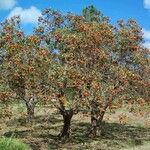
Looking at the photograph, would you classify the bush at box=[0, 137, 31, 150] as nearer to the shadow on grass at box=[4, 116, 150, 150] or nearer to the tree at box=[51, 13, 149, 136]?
the tree at box=[51, 13, 149, 136]

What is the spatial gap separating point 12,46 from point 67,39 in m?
3.96

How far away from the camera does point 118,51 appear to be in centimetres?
3903

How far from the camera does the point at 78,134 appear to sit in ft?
137

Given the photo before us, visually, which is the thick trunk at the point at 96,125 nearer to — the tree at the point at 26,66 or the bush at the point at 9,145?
the tree at the point at 26,66

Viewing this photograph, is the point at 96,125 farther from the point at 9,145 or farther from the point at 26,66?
the point at 9,145

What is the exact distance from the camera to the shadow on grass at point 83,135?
37.7 meters

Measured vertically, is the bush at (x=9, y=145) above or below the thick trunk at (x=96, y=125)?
below

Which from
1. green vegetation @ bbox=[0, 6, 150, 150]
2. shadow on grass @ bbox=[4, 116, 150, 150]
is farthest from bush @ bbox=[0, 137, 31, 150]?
shadow on grass @ bbox=[4, 116, 150, 150]

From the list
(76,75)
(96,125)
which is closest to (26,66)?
(76,75)

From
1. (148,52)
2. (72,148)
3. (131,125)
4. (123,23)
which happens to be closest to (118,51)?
(123,23)

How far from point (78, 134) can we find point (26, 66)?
1030cm

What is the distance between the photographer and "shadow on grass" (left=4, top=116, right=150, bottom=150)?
37.7 m

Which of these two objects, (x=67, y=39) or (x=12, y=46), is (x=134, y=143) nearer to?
(x=67, y=39)

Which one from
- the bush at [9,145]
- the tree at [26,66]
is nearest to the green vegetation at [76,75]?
the tree at [26,66]
